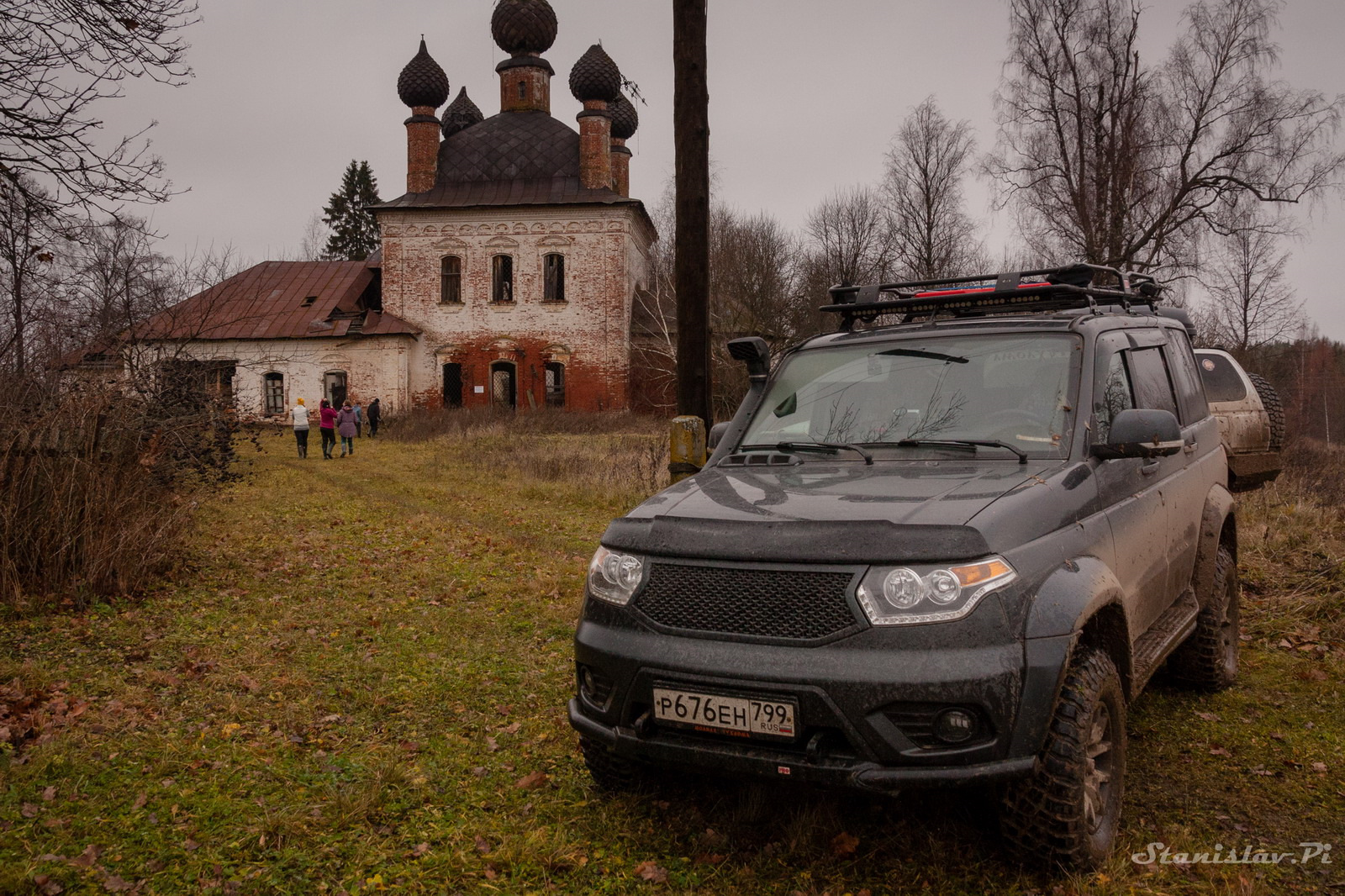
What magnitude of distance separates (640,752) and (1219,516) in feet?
12.8

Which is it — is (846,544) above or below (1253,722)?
above

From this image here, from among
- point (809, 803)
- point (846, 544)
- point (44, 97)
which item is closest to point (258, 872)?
point (809, 803)

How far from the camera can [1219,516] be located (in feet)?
17.6

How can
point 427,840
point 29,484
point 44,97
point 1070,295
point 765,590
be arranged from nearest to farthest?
point 765,590 → point 427,840 → point 1070,295 → point 44,97 → point 29,484

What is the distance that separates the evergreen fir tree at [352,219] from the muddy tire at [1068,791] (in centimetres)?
6577

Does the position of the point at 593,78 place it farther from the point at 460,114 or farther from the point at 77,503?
the point at 77,503

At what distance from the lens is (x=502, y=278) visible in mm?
41125

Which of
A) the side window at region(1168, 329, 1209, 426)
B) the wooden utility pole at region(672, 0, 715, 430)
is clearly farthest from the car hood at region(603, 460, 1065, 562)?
the wooden utility pole at region(672, 0, 715, 430)

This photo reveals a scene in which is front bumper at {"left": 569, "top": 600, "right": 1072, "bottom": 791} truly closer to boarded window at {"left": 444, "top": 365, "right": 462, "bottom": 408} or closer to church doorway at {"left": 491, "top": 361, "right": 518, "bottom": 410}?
church doorway at {"left": 491, "top": 361, "right": 518, "bottom": 410}

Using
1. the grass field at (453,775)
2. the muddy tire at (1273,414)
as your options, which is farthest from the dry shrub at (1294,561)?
the muddy tire at (1273,414)

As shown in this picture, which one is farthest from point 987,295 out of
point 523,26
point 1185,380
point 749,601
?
point 523,26

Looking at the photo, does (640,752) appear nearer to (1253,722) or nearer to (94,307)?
(1253,722)

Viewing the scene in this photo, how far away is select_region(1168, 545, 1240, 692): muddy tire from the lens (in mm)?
5367

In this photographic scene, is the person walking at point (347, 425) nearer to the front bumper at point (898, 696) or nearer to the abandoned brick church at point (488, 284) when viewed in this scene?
the abandoned brick church at point (488, 284)
